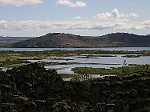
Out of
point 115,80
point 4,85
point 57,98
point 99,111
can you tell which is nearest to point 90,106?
point 99,111

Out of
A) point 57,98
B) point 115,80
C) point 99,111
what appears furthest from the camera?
point 115,80

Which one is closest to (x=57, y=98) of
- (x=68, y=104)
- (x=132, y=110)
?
(x=68, y=104)

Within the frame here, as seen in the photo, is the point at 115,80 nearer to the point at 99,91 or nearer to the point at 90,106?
the point at 99,91

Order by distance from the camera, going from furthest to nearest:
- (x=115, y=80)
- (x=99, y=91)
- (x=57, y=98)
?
(x=115, y=80)
(x=99, y=91)
(x=57, y=98)

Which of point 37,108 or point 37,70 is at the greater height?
point 37,70

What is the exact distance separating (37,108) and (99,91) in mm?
18121

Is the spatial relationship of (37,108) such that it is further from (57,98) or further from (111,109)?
(111,109)

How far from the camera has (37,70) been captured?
8581cm

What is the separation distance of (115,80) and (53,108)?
24.3 meters

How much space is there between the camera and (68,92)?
82750 millimetres

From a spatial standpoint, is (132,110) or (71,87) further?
(71,87)

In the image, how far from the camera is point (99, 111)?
6994cm

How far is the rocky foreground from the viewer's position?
71.8 meters

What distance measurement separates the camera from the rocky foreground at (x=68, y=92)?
71.8 metres
